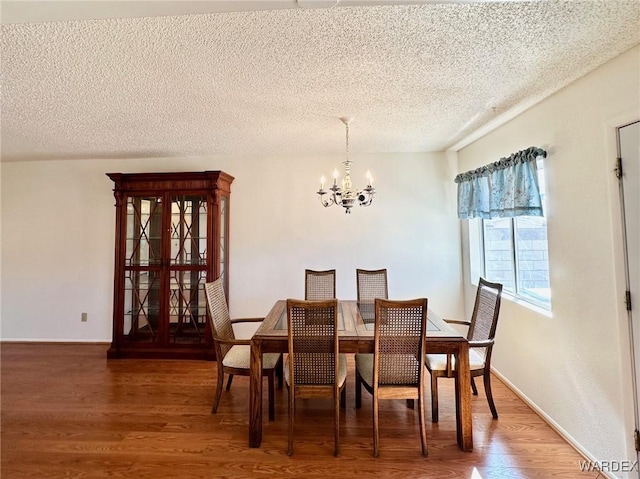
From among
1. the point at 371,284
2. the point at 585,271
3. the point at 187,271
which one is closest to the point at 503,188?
the point at 585,271

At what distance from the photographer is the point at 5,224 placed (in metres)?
4.06

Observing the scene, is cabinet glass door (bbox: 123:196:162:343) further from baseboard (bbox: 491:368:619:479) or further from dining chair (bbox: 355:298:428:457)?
baseboard (bbox: 491:368:619:479)

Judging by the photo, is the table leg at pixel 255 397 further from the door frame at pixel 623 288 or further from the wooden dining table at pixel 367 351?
the door frame at pixel 623 288

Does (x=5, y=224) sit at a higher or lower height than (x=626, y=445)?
higher

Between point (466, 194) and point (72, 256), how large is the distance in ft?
16.5

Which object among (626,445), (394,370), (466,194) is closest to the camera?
(626,445)

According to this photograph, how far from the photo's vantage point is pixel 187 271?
3580 millimetres

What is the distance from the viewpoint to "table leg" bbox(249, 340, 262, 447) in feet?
6.63

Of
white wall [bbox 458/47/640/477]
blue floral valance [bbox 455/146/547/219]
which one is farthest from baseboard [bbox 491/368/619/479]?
blue floral valance [bbox 455/146/547/219]

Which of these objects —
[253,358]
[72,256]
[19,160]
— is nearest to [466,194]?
[253,358]

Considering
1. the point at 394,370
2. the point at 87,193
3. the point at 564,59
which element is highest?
the point at 564,59

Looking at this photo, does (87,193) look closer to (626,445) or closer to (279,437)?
(279,437)

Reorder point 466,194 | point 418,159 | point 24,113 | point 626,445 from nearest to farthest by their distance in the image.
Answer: point 626,445, point 24,113, point 466,194, point 418,159

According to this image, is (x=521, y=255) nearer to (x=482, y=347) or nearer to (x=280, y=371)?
(x=482, y=347)
